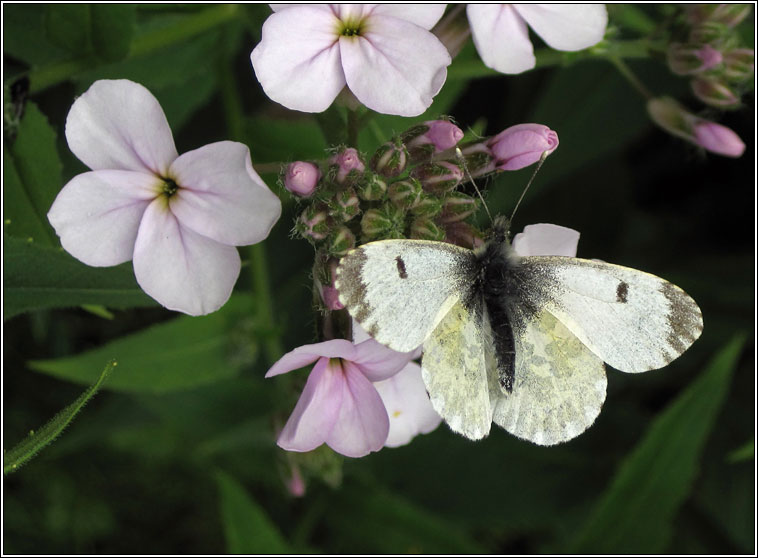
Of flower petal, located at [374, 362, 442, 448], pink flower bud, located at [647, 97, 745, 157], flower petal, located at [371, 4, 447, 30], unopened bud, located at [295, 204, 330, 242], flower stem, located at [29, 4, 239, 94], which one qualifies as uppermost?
flower petal, located at [371, 4, 447, 30]

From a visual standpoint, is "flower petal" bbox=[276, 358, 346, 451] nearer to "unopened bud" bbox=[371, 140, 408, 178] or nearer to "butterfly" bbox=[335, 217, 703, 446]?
"butterfly" bbox=[335, 217, 703, 446]

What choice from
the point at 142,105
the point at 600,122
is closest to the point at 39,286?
the point at 142,105

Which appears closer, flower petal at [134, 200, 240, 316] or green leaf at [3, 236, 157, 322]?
flower petal at [134, 200, 240, 316]

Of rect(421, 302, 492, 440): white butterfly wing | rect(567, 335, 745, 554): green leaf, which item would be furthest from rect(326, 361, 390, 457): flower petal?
rect(567, 335, 745, 554): green leaf

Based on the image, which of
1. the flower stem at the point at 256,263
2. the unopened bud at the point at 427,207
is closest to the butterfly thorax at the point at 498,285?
the unopened bud at the point at 427,207

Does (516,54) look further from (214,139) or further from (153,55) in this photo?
(214,139)
